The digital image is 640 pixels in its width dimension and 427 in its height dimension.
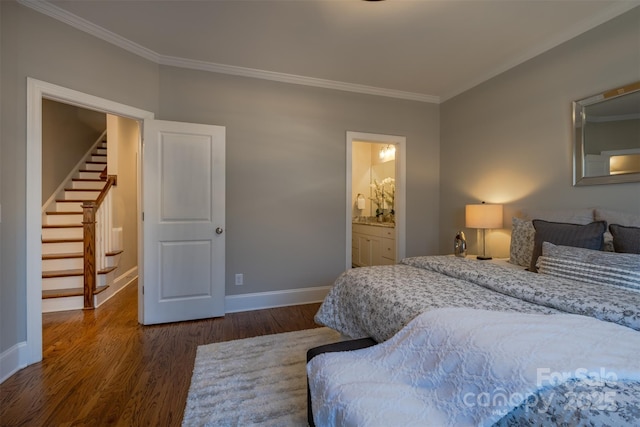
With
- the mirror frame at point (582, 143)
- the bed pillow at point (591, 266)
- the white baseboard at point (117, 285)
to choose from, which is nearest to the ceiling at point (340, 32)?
the mirror frame at point (582, 143)

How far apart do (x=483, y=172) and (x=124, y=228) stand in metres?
4.92

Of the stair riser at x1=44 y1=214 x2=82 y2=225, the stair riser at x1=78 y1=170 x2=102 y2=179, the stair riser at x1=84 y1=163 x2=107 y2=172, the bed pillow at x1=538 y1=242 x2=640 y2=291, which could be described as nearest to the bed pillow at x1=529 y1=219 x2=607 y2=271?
the bed pillow at x1=538 y1=242 x2=640 y2=291

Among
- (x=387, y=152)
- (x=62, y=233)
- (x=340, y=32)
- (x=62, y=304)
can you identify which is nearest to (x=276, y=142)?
(x=340, y=32)

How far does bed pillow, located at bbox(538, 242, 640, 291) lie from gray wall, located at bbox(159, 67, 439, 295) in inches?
83.5

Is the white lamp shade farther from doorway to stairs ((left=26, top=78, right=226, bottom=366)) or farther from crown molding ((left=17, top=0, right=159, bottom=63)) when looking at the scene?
crown molding ((left=17, top=0, right=159, bottom=63))

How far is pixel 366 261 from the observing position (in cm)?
494

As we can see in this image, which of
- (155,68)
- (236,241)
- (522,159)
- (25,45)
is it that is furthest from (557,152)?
(25,45)

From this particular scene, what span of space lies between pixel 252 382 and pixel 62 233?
373 cm

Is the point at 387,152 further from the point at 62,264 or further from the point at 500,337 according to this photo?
the point at 62,264

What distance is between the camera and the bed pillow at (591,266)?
150 centimetres

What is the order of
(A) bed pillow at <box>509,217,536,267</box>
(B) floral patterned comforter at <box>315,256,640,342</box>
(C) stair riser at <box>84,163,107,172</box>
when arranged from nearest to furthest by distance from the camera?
(B) floral patterned comforter at <box>315,256,640,342</box> → (A) bed pillow at <box>509,217,536,267</box> → (C) stair riser at <box>84,163,107,172</box>

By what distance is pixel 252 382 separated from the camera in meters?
1.83

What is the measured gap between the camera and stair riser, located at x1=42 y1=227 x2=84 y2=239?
387 cm

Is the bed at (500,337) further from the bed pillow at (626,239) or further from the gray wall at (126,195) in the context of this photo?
the gray wall at (126,195)
